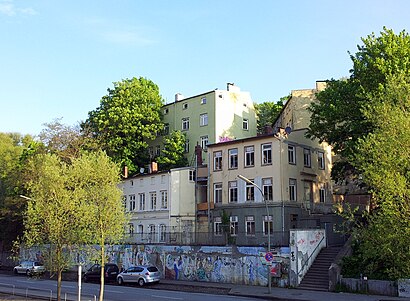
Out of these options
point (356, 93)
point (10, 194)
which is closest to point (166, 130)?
point (10, 194)

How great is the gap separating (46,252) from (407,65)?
87.6 feet

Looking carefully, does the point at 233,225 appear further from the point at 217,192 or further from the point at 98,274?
the point at 98,274

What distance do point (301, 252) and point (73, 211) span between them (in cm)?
1758

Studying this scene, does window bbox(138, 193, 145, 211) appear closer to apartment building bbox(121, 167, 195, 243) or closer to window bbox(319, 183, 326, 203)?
apartment building bbox(121, 167, 195, 243)

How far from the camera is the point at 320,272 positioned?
33250 mm

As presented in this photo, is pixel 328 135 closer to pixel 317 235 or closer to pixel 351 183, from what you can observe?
pixel 317 235

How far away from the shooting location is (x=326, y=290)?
30.8 metres

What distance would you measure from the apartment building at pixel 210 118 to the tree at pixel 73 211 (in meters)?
32.1

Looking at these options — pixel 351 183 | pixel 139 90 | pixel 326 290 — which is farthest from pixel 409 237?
pixel 139 90

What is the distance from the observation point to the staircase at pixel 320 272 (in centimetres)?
3175

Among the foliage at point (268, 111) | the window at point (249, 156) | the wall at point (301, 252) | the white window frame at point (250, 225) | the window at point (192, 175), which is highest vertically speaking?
the foliage at point (268, 111)

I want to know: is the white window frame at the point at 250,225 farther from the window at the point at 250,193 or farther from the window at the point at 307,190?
the window at the point at 307,190

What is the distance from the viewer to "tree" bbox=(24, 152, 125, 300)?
878 inches

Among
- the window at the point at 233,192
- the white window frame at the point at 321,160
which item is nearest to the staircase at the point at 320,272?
the window at the point at 233,192
